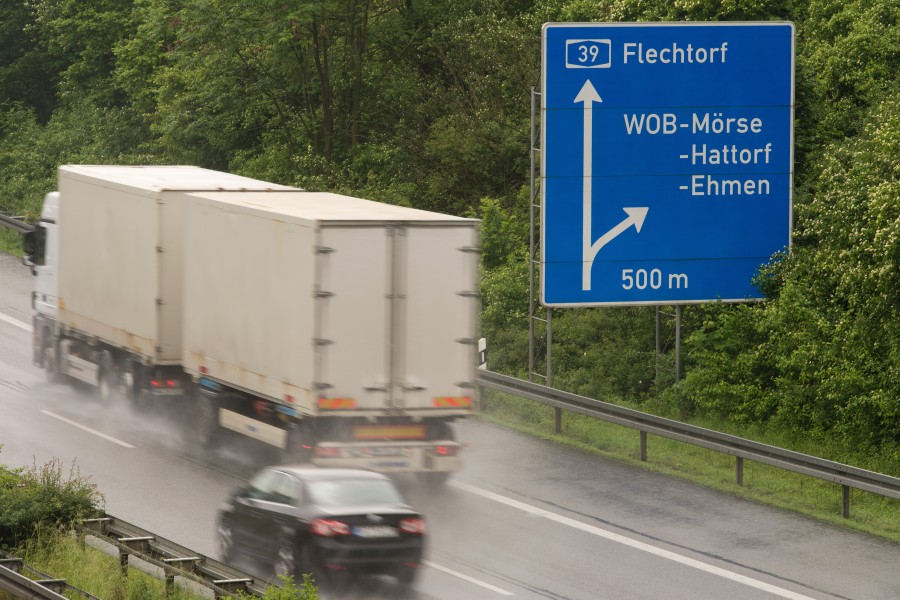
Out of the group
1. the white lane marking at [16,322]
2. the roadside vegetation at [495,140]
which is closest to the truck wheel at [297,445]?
the roadside vegetation at [495,140]

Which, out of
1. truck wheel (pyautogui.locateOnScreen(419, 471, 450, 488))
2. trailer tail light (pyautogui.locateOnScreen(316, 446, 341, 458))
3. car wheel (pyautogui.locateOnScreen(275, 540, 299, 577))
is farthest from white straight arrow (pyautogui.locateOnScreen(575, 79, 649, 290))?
car wheel (pyautogui.locateOnScreen(275, 540, 299, 577))

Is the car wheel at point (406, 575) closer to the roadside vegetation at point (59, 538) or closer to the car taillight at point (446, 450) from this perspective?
the roadside vegetation at point (59, 538)

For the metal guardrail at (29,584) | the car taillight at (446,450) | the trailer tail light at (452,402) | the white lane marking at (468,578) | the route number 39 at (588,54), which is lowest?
the white lane marking at (468,578)

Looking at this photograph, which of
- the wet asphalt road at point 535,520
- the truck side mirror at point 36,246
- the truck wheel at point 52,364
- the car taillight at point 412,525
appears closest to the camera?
the car taillight at point 412,525

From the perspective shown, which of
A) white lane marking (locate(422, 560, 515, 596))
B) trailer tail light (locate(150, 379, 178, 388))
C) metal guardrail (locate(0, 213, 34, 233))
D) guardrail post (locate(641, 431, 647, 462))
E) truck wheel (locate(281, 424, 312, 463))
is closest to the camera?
white lane marking (locate(422, 560, 515, 596))

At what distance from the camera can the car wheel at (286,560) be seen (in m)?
14.6

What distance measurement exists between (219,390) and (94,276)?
5176 mm

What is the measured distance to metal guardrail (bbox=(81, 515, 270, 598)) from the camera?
44.4ft

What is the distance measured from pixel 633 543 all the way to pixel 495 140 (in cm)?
2020

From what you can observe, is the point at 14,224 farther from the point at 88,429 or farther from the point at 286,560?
the point at 286,560

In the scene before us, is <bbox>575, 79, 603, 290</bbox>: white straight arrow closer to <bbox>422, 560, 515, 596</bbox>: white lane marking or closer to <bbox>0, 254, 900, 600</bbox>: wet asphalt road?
<bbox>0, 254, 900, 600</bbox>: wet asphalt road

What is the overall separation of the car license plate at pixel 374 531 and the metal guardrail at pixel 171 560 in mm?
1043

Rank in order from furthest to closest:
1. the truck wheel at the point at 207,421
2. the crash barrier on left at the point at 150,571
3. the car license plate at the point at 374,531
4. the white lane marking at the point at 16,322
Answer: the white lane marking at the point at 16,322, the truck wheel at the point at 207,421, the car license plate at the point at 374,531, the crash barrier on left at the point at 150,571

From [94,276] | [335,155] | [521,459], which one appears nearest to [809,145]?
[521,459]
